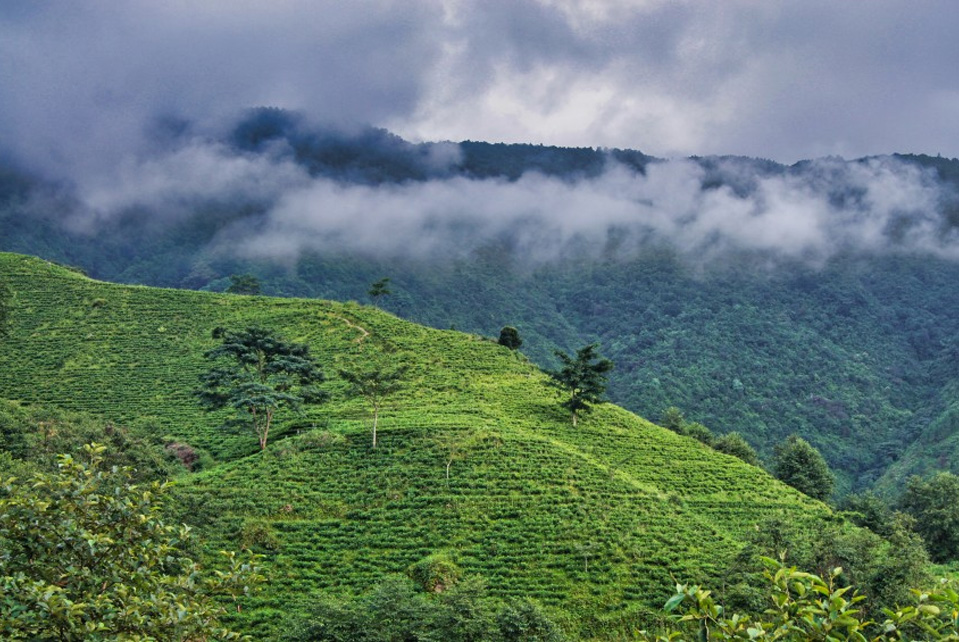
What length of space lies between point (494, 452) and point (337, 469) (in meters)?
9.37

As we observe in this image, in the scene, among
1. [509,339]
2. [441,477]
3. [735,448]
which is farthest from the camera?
[509,339]

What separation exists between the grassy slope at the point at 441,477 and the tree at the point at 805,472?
13.7m

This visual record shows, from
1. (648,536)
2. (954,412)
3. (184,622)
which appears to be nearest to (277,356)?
(648,536)

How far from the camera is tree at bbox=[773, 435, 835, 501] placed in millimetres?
55031

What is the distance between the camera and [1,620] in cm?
655

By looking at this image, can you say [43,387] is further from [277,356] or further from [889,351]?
[889,351]

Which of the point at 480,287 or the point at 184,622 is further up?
the point at 480,287

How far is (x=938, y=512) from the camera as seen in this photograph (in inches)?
1813

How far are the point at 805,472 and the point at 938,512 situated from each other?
11065 mm

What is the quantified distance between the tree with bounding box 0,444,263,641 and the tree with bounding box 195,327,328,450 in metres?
33.0

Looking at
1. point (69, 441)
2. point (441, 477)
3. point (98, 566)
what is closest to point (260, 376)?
point (69, 441)

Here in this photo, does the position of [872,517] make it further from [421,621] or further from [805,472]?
[421,621]

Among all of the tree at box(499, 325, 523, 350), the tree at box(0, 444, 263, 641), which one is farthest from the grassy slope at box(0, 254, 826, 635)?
the tree at box(0, 444, 263, 641)

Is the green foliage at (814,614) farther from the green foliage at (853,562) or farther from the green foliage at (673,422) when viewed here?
the green foliage at (673,422)
